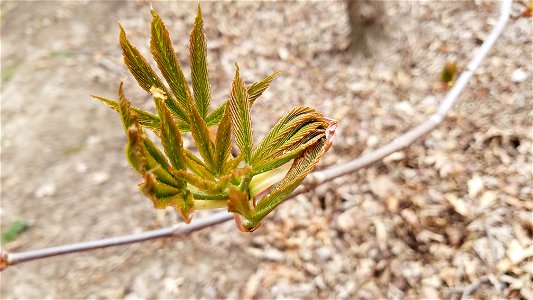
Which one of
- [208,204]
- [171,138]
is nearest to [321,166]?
[208,204]

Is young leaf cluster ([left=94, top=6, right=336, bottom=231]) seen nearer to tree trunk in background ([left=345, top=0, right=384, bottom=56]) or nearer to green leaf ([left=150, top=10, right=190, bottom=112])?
green leaf ([left=150, top=10, right=190, bottom=112])

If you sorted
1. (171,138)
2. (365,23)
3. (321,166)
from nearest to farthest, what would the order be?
(171,138), (321,166), (365,23)

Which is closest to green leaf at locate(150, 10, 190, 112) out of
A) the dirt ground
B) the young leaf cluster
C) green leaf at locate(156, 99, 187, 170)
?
the young leaf cluster

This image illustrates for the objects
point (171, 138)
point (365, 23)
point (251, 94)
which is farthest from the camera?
point (365, 23)

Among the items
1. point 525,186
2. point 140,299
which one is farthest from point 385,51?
point 140,299

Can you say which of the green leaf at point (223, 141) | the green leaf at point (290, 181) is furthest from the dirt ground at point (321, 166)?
the green leaf at point (223, 141)

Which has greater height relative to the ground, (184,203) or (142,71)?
(142,71)

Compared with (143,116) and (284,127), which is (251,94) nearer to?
(284,127)
